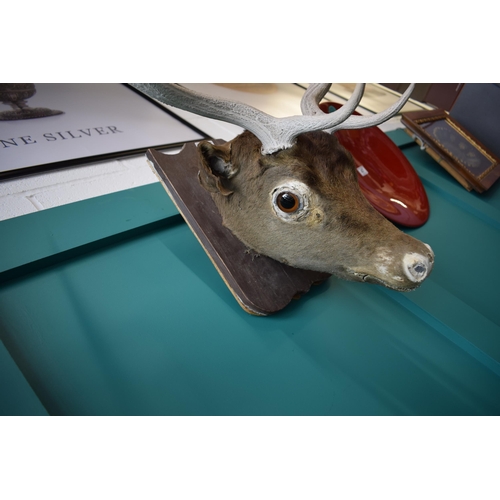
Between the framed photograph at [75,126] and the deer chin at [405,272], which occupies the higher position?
the deer chin at [405,272]

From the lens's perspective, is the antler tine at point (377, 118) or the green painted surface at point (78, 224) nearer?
the antler tine at point (377, 118)

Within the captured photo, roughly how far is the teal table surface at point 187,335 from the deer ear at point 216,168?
44 centimetres

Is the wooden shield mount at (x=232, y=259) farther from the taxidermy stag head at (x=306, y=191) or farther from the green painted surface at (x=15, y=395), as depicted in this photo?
the green painted surface at (x=15, y=395)

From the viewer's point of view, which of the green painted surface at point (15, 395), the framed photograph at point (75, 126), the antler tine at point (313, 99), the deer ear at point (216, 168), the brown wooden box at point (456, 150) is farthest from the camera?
the brown wooden box at point (456, 150)

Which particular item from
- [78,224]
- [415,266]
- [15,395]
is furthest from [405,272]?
[78,224]

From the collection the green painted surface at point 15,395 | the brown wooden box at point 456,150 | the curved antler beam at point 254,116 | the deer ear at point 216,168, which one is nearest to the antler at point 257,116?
the curved antler beam at point 254,116

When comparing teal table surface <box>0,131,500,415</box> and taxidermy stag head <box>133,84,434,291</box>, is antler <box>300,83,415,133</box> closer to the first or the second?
taxidermy stag head <box>133,84,434,291</box>

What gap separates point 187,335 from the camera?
1244mm

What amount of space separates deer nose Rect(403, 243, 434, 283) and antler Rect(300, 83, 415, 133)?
16.9 inches

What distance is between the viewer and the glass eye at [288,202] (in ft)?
3.54

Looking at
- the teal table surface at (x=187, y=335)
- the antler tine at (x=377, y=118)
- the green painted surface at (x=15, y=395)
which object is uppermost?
the antler tine at (x=377, y=118)

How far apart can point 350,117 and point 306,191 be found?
0.33 m

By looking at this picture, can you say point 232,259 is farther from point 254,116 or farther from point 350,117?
point 350,117

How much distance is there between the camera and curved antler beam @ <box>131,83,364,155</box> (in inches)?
40.8
